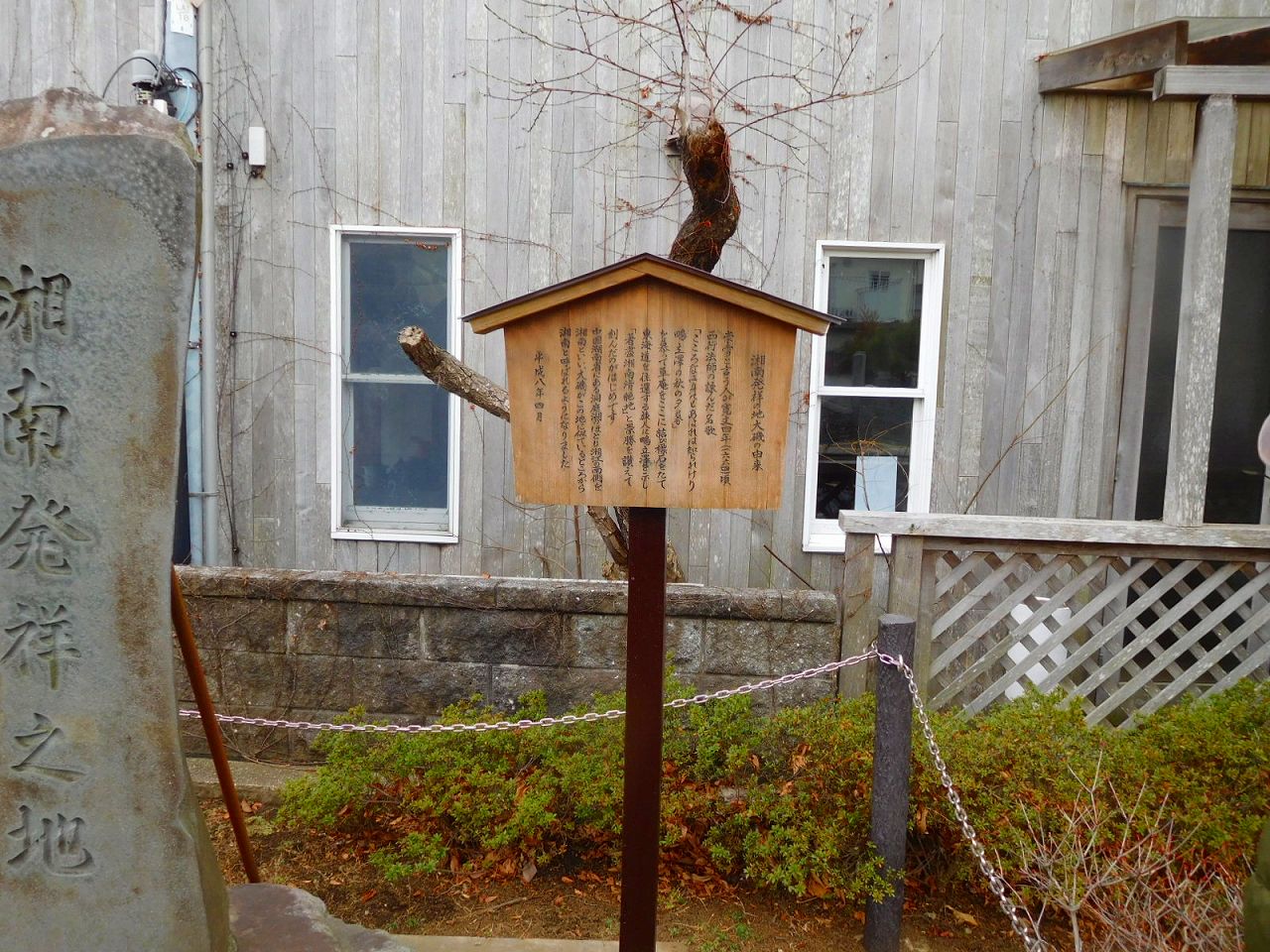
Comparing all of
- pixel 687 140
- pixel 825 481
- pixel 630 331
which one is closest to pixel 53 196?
pixel 630 331

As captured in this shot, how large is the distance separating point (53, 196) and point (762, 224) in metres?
4.17

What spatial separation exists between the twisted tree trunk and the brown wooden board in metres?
0.89

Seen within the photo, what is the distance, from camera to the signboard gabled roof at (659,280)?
256 centimetres

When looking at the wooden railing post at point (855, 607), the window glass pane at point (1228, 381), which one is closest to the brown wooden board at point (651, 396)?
the wooden railing post at point (855, 607)

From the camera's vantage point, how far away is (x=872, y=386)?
578cm

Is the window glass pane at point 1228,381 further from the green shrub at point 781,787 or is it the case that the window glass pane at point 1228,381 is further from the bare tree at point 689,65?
the bare tree at point 689,65

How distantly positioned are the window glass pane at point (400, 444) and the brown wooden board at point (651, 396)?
10.9 ft

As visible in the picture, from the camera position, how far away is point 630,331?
2.64m

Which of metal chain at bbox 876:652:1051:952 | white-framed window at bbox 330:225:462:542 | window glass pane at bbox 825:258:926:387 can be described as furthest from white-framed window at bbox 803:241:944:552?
metal chain at bbox 876:652:1051:952

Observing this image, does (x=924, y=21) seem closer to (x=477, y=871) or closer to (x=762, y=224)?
(x=762, y=224)

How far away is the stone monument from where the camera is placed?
2129 mm

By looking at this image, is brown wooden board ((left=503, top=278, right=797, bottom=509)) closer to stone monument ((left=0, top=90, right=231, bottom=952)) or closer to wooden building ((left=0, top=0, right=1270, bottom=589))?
stone monument ((left=0, top=90, right=231, bottom=952))

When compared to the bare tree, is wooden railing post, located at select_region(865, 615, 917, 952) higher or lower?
lower

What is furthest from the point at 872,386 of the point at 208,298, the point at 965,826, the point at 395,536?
the point at 208,298
